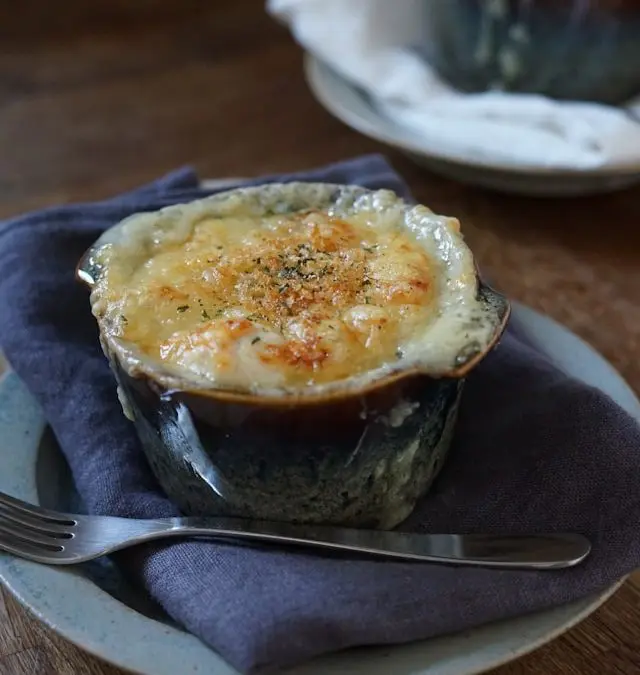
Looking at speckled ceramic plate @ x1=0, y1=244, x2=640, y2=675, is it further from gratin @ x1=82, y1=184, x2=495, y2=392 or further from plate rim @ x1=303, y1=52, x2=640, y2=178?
plate rim @ x1=303, y1=52, x2=640, y2=178

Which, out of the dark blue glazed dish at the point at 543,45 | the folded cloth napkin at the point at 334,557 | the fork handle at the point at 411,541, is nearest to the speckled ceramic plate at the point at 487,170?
the dark blue glazed dish at the point at 543,45

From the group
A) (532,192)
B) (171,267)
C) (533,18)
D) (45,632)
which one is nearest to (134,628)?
(45,632)

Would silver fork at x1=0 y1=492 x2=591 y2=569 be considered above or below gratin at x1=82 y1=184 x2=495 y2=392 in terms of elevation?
below

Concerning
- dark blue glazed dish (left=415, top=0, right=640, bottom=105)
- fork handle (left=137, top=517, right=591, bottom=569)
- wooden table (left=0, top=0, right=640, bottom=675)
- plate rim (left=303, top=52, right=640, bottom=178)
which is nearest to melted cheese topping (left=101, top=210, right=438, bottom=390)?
fork handle (left=137, top=517, right=591, bottom=569)

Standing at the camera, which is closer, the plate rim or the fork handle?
the fork handle

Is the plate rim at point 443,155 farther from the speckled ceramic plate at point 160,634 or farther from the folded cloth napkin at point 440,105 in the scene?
the speckled ceramic plate at point 160,634
